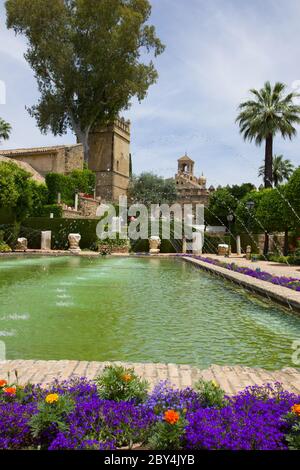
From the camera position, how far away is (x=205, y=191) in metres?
58.8

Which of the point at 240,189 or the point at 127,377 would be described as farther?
the point at 240,189

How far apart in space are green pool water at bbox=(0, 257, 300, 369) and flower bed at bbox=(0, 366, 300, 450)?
1.65 m

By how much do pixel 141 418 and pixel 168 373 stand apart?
3.91 ft

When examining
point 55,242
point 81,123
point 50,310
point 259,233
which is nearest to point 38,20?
point 81,123

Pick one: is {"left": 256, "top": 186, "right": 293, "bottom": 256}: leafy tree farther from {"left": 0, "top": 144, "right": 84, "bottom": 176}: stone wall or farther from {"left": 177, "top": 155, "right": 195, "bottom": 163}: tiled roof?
{"left": 177, "top": 155, "right": 195, "bottom": 163}: tiled roof

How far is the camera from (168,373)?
13.1 feet

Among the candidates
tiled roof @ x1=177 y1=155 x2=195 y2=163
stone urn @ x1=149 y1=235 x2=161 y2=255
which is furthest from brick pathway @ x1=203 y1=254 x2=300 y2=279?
tiled roof @ x1=177 y1=155 x2=195 y2=163

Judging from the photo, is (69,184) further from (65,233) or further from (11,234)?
(11,234)

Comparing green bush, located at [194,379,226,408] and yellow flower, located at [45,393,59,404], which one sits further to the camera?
green bush, located at [194,379,226,408]

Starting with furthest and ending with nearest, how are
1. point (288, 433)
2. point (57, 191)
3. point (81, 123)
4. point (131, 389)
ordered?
point (81, 123)
point (57, 191)
point (131, 389)
point (288, 433)

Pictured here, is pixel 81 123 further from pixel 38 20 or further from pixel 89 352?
pixel 89 352

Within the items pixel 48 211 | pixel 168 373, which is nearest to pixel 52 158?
pixel 48 211

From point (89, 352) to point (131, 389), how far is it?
78.0 inches

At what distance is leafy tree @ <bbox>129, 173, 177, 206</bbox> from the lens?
2114 inches
